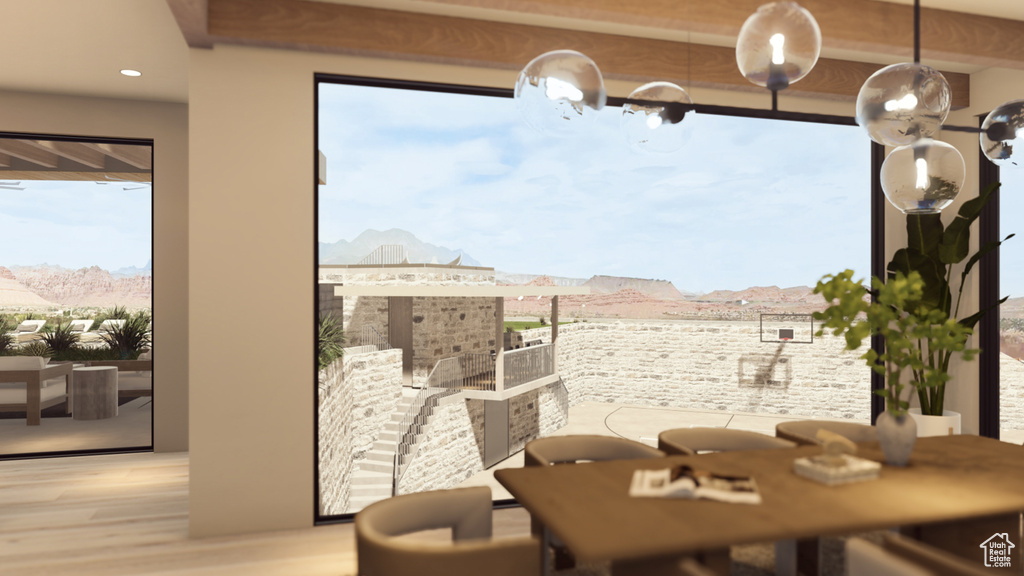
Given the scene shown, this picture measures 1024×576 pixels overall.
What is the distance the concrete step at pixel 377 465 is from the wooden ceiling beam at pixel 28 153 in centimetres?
614

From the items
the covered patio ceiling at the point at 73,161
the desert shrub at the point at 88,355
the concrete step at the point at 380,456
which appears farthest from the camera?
the concrete step at the point at 380,456

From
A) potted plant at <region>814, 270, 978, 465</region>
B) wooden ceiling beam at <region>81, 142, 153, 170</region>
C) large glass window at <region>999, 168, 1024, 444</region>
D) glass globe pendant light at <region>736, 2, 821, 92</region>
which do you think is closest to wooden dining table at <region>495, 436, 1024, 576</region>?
potted plant at <region>814, 270, 978, 465</region>

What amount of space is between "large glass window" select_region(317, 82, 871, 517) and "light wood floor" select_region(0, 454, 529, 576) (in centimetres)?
96

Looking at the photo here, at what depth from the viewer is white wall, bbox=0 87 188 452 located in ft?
17.0

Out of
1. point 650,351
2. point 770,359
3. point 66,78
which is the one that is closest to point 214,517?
point 66,78

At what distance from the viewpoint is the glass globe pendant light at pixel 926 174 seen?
193 centimetres

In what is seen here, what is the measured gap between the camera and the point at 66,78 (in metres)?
4.62

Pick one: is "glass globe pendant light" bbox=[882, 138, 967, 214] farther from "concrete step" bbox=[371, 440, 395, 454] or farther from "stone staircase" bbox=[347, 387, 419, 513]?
"concrete step" bbox=[371, 440, 395, 454]

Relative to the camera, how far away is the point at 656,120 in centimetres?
215

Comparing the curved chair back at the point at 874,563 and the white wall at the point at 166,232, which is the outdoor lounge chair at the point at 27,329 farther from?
the curved chair back at the point at 874,563

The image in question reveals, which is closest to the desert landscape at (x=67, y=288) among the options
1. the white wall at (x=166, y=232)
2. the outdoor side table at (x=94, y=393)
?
the outdoor side table at (x=94, y=393)

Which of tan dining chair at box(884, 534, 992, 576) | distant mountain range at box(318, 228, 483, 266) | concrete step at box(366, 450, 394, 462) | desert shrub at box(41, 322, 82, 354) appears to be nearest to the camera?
tan dining chair at box(884, 534, 992, 576)

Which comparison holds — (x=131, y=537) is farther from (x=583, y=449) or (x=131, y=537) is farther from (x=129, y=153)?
(x=129, y=153)

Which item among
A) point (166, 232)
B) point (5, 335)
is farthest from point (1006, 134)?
point (5, 335)
